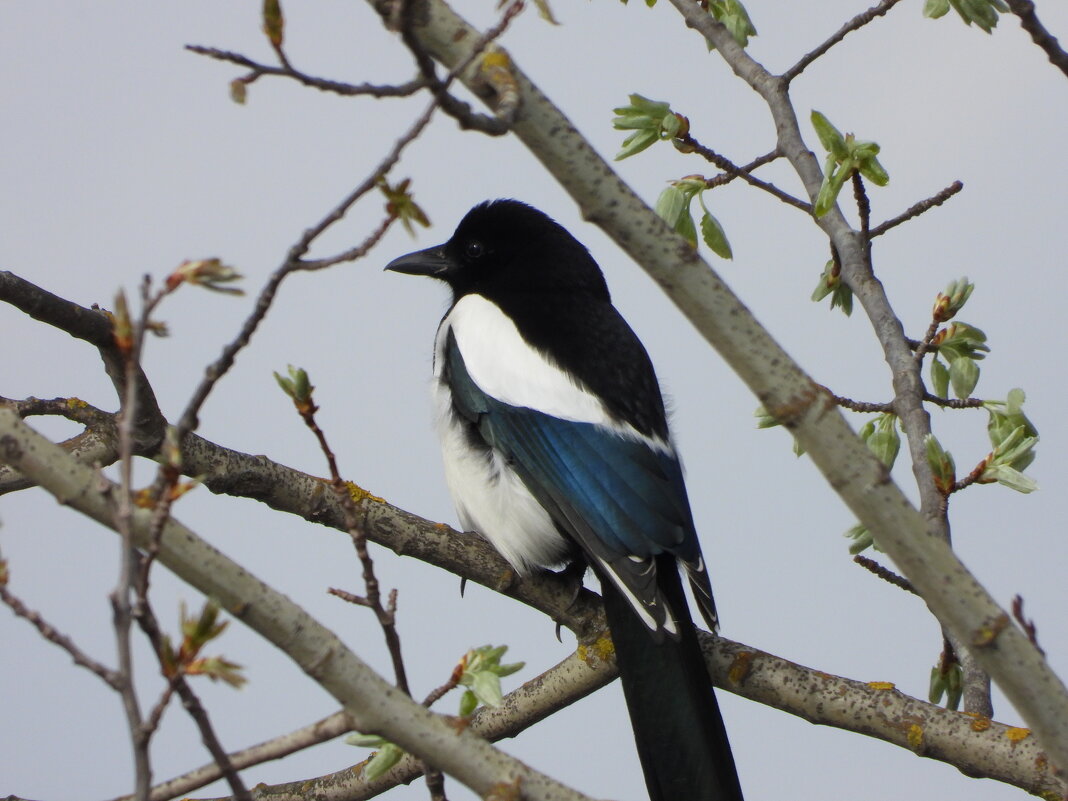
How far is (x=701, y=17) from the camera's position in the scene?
2.83m

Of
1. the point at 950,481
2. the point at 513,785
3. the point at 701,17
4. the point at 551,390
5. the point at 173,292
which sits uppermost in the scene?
the point at 701,17

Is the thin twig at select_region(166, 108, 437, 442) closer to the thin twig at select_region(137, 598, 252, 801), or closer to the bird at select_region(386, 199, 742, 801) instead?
the thin twig at select_region(137, 598, 252, 801)

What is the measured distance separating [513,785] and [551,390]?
163 cm

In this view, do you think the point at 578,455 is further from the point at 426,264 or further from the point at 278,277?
the point at 278,277

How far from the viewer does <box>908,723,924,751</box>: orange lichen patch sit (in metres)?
2.13

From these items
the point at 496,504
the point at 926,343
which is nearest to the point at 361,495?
the point at 496,504

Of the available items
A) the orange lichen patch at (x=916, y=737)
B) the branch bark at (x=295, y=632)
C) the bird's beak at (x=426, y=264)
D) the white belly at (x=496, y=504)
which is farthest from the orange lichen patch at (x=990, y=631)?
the bird's beak at (x=426, y=264)

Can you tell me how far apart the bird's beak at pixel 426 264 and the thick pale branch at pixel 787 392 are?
2.17 m

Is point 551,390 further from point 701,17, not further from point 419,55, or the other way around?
point 419,55

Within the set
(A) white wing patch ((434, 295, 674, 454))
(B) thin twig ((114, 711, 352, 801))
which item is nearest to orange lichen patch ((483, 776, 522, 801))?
(B) thin twig ((114, 711, 352, 801))

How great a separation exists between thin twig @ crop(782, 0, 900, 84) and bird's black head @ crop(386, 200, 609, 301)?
788mm

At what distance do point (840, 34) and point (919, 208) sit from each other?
1.35 ft

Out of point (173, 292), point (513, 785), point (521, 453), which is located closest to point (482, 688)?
point (513, 785)

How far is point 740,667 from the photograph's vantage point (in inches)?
91.4
